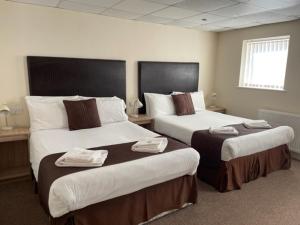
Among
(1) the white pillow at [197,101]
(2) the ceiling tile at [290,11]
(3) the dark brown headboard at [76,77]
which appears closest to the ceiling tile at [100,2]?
(3) the dark brown headboard at [76,77]

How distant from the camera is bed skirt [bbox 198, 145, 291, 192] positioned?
2740mm

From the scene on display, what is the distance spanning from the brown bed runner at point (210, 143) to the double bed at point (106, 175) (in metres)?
0.51

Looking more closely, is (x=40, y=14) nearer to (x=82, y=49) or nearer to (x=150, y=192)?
(x=82, y=49)

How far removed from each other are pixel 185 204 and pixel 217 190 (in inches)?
22.0

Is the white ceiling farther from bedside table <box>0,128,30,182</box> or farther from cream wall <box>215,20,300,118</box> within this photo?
bedside table <box>0,128,30,182</box>

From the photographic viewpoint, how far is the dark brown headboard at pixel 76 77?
3.15 m

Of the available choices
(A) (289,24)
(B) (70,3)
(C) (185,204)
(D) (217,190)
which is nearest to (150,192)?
(C) (185,204)

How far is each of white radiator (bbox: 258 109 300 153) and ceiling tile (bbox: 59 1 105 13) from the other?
3.24m

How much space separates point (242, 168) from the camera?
287 cm

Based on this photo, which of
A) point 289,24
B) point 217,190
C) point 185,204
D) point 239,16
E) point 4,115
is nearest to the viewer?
point 185,204

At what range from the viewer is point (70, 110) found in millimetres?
2955

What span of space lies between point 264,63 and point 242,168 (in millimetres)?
2287

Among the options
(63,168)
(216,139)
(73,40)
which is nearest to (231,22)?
(216,139)

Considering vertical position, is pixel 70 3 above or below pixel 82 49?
above
